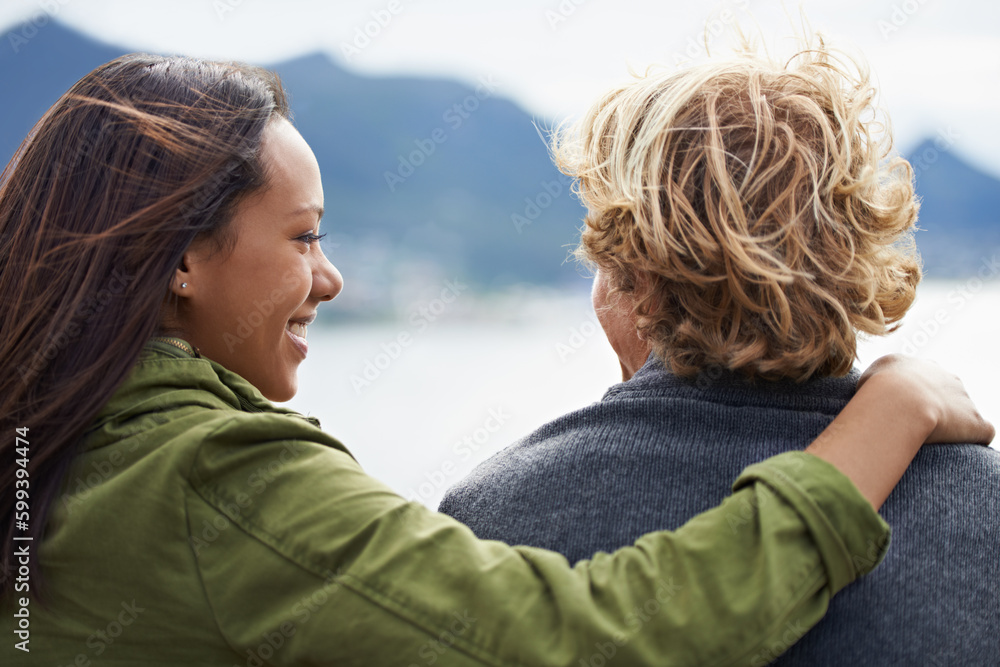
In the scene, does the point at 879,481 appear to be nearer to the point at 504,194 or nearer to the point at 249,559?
the point at 249,559

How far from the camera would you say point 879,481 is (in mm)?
710

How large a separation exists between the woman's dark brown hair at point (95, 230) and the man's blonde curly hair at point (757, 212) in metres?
0.48

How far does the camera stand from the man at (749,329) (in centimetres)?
75

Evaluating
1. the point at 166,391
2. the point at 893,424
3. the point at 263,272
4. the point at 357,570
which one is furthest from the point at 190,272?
the point at 893,424

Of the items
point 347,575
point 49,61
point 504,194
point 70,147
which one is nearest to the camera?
point 347,575

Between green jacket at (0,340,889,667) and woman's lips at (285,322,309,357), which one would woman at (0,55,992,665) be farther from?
woman's lips at (285,322,309,357)

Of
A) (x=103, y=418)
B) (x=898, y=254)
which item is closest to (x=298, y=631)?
(x=103, y=418)

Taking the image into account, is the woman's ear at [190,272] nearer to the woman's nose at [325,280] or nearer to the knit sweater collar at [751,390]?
the woman's nose at [325,280]

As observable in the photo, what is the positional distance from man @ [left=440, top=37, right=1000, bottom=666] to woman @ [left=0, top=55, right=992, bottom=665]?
0.28 ft

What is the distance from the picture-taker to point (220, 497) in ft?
2.23

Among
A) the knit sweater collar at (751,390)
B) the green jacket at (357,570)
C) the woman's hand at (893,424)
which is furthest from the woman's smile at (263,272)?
the woman's hand at (893,424)

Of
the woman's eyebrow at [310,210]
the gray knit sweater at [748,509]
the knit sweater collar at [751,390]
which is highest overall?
the woman's eyebrow at [310,210]

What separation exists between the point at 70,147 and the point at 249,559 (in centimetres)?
54

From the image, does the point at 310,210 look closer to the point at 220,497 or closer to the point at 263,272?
the point at 263,272
